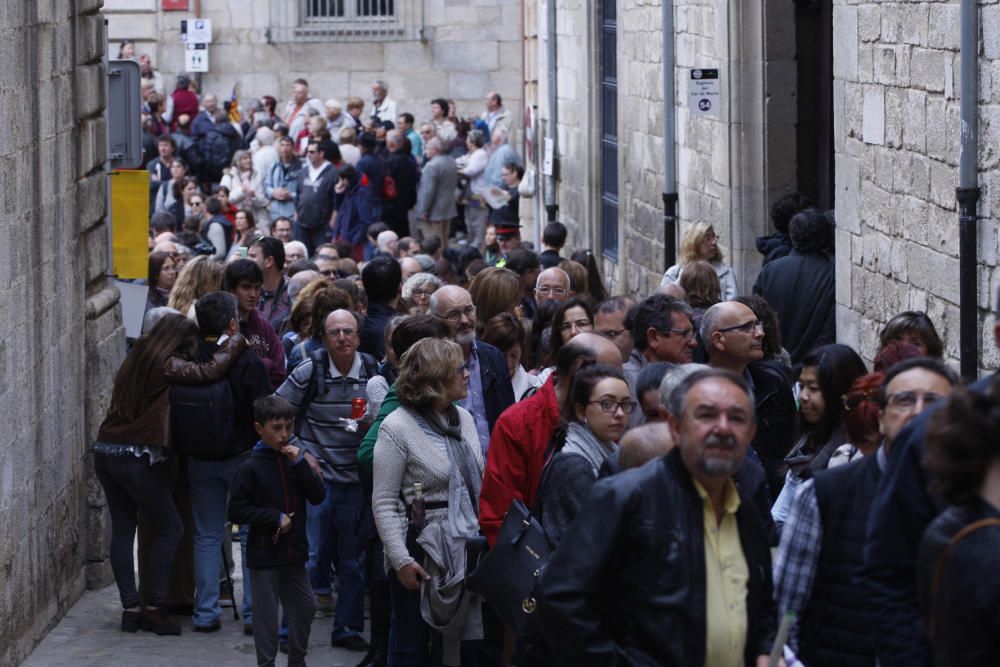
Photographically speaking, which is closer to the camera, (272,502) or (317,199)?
(272,502)

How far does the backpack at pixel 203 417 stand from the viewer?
8680 mm

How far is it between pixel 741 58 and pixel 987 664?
9.62 m

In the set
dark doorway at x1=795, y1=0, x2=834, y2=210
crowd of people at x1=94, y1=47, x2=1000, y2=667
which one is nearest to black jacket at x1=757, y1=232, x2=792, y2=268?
crowd of people at x1=94, y1=47, x2=1000, y2=667

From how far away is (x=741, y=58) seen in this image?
12.9m

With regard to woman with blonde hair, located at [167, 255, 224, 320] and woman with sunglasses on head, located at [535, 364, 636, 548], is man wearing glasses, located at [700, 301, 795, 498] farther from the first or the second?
woman with blonde hair, located at [167, 255, 224, 320]

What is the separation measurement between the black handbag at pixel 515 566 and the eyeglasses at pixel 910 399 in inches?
66.3

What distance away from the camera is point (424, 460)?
23.6 ft

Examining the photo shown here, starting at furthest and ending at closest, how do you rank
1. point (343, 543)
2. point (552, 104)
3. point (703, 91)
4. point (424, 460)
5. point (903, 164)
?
point (552, 104), point (703, 91), point (903, 164), point (343, 543), point (424, 460)

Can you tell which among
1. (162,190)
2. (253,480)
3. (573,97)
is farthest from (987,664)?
(162,190)

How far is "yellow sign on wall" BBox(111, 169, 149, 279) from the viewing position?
10859 millimetres

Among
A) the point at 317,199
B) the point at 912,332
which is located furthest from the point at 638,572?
the point at 317,199

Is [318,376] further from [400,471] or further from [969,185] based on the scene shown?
[969,185]

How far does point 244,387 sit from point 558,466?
2999mm

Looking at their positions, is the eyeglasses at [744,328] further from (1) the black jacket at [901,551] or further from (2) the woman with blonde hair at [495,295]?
(1) the black jacket at [901,551]
